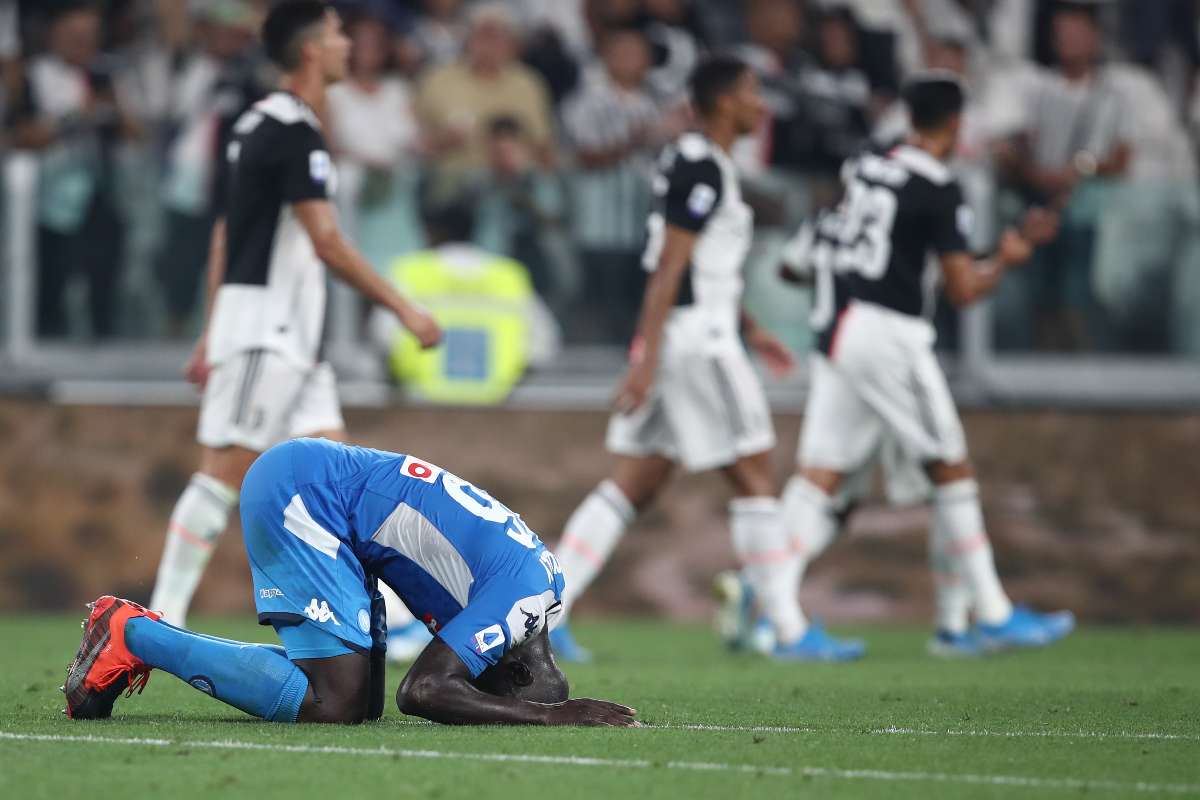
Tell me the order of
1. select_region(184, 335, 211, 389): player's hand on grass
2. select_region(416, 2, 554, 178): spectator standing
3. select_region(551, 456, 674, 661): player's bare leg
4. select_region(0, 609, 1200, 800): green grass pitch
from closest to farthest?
select_region(0, 609, 1200, 800): green grass pitch < select_region(184, 335, 211, 389): player's hand on grass < select_region(551, 456, 674, 661): player's bare leg < select_region(416, 2, 554, 178): spectator standing

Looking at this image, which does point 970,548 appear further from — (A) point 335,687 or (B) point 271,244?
(A) point 335,687

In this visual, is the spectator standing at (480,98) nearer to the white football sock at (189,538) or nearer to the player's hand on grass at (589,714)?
the white football sock at (189,538)

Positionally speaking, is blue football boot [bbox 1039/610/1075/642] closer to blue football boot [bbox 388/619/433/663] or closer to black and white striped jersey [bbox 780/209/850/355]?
black and white striped jersey [bbox 780/209/850/355]

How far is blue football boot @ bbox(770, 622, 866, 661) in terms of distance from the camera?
8.48 metres

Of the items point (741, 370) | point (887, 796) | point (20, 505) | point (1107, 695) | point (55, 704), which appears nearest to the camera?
point (887, 796)

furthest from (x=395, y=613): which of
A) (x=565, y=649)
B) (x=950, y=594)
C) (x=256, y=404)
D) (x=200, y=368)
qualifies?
(x=950, y=594)

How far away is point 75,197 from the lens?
11.3 m

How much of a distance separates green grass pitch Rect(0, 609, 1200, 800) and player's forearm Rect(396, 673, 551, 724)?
45mm

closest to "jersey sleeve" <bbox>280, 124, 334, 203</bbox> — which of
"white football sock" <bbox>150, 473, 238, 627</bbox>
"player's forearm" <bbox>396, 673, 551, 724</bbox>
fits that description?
"white football sock" <bbox>150, 473, 238, 627</bbox>

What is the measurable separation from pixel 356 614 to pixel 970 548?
4093mm

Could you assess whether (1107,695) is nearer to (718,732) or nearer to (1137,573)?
(718,732)

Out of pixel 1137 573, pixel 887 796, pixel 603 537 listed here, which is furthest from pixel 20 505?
pixel 887 796

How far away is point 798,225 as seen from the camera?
11328mm

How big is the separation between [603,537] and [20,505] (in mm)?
4240
